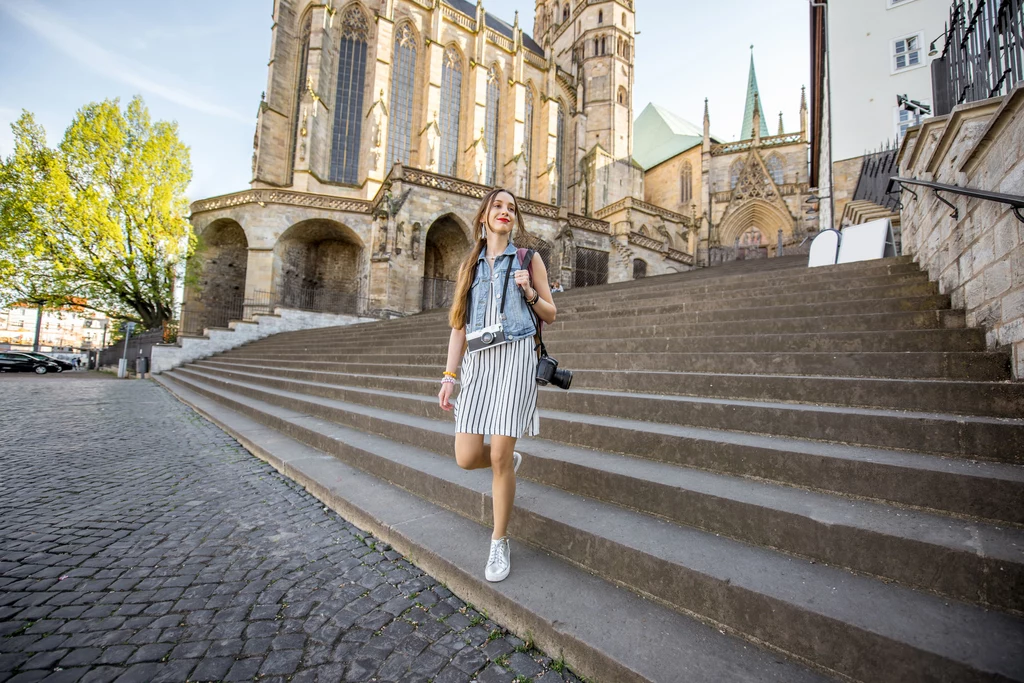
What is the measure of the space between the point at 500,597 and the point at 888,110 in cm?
1818

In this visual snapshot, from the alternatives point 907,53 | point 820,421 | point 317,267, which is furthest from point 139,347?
point 907,53

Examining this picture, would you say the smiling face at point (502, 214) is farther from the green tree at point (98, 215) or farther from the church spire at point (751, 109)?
the church spire at point (751, 109)

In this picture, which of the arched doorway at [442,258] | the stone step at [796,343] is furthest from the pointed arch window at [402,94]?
the stone step at [796,343]

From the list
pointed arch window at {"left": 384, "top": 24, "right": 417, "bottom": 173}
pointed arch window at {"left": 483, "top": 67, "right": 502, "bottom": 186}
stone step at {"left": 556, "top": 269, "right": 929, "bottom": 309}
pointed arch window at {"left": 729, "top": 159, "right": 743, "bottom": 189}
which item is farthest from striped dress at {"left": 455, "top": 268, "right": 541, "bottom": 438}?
pointed arch window at {"left": 729, "top": 159, "right": 743, "bottom": 189}

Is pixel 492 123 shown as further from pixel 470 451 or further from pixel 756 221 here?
pixel 470 451

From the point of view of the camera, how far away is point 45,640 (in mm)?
1578

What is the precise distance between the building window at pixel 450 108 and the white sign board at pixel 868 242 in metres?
21.8

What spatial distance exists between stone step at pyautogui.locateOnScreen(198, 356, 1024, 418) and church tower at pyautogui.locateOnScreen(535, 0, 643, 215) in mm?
25630

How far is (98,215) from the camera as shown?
54.7 feet

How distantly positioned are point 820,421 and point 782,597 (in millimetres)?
1227

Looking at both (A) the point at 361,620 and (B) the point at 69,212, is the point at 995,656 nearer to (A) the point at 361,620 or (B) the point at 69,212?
(A) the point at 361,620

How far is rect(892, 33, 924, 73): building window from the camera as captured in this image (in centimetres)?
1272

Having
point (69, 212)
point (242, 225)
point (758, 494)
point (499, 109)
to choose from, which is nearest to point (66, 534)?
point (758, 494)

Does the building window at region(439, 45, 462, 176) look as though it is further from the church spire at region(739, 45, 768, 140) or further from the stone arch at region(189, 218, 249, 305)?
the church spire at region(739, 45, 768, 140)
